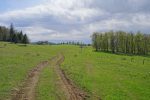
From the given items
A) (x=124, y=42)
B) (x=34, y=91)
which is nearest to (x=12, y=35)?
(x=124, y=42)

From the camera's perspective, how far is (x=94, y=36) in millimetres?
179500

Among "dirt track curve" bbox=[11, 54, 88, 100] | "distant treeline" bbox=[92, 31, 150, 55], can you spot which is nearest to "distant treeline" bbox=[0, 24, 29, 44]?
"distant treeline" bbox=[92, 31, 150, 55]

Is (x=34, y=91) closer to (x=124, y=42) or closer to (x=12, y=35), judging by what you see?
(x=124, y=42)

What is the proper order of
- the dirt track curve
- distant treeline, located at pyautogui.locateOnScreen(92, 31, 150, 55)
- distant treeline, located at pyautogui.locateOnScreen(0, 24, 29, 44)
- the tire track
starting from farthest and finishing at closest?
distant treeline, located at pyautogui.locateOnScreen(0, 24, 29, 44) < distant treeline, located at pyautogui.locateOnScreen(92, 31, 150, 55) < the tire track < the dirt track curve

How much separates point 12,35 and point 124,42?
5861 cm

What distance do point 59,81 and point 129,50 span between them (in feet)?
456

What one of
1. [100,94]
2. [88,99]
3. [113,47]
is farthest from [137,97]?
[113,47]

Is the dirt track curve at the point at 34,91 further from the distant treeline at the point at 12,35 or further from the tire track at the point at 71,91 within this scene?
the distant treeline at the point at 12,35

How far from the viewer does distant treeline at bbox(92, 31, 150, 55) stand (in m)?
171

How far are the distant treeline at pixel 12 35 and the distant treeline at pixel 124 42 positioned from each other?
126ft

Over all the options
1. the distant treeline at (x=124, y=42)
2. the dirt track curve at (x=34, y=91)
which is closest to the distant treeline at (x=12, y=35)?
the distant treeline at (x=124, y=42)

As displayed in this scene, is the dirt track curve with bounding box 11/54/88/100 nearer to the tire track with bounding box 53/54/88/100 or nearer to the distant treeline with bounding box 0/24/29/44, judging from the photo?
the tire track with bounding box 53/54/88/100

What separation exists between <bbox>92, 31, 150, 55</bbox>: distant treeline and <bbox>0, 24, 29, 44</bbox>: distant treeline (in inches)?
1506

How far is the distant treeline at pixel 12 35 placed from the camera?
580ft
